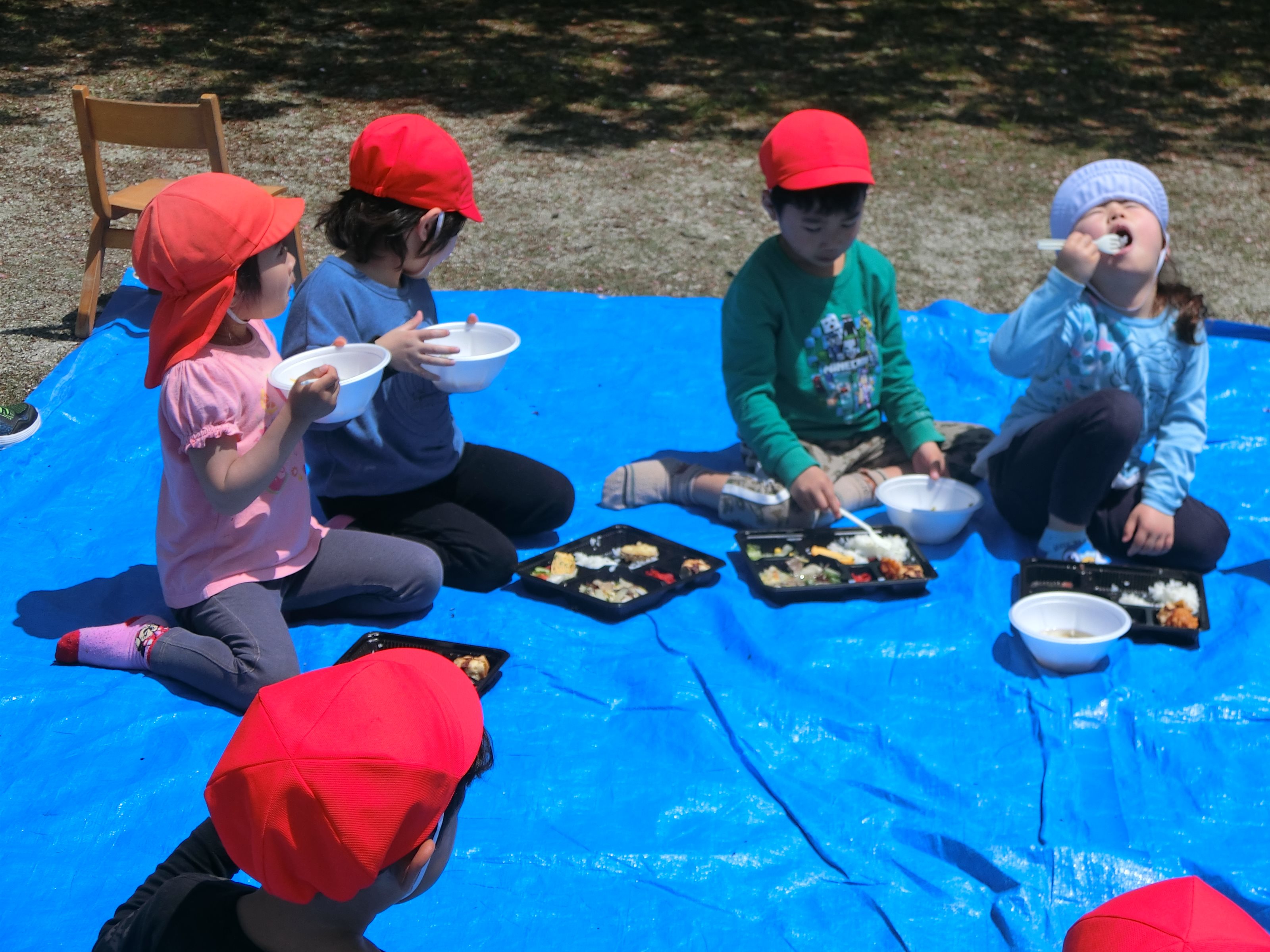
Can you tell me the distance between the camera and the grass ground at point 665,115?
17.4ft

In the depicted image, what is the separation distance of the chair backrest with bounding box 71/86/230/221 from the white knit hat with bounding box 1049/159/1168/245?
118 inches

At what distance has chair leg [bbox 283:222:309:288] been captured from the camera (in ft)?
14.0

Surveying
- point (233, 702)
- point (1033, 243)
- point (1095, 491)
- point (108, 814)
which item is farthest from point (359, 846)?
point (1033, 243)

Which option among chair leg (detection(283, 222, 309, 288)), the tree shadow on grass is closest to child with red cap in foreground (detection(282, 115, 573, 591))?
chair leg (detection(283, 222, 309, 288))

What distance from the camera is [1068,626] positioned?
8.97ft

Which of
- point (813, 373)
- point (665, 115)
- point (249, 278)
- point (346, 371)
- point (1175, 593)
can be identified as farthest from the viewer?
point (665, 115)

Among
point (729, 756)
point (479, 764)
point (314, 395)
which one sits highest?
point (314, 395)

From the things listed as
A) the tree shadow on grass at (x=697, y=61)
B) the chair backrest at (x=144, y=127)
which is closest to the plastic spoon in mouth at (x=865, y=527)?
the chair backrest at (x=144, y=127)

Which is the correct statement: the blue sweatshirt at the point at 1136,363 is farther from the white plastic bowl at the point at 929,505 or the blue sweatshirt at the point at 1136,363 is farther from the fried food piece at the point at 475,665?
the fried food piece at the point at 475,665

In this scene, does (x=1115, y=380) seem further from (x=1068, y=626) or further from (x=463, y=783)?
(x=463, y=783)

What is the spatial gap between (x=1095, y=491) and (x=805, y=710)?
99 centimetres

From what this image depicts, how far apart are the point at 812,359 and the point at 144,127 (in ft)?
9.00

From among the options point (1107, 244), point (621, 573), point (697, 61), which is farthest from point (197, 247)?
point (697, 61)

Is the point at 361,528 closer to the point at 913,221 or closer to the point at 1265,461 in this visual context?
the point at 1265,461
